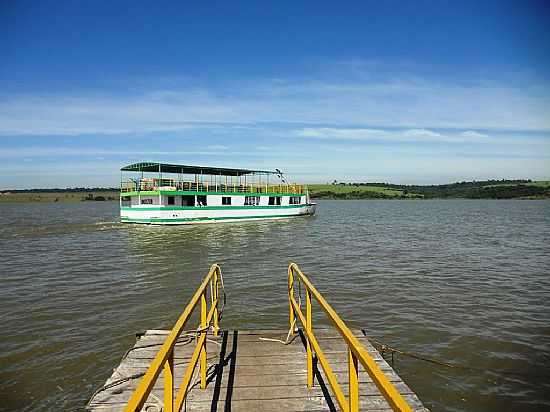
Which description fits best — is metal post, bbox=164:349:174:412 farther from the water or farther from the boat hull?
the boat hull

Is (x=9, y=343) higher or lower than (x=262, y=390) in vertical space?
lower

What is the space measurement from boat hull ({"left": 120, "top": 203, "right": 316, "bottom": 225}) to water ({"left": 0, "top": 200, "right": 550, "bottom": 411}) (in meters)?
12.4

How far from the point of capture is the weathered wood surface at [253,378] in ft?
14.3

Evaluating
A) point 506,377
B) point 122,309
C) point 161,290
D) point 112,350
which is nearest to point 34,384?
point 112,350

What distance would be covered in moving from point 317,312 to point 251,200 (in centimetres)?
3409

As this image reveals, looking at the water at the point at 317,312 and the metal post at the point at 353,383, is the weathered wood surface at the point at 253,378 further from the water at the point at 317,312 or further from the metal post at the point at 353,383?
the water at the point at 317,312

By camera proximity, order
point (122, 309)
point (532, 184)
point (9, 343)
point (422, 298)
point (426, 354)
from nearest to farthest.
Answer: point (426, 354), point (9, 343), point (122, 309), point (422, 298), point (532, 184)

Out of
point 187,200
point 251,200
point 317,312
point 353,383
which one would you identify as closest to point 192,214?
point 187,200

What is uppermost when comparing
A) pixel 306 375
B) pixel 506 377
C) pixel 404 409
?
pixel 404 409

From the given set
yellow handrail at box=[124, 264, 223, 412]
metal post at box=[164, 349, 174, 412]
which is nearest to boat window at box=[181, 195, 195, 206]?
yellow handrail at box=[124, 264, 223, 412]

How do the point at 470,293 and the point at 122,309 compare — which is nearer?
the point at 122,309

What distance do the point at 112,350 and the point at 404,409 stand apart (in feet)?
24.1

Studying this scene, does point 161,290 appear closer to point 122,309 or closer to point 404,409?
point 122,309

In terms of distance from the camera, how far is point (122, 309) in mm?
10984
